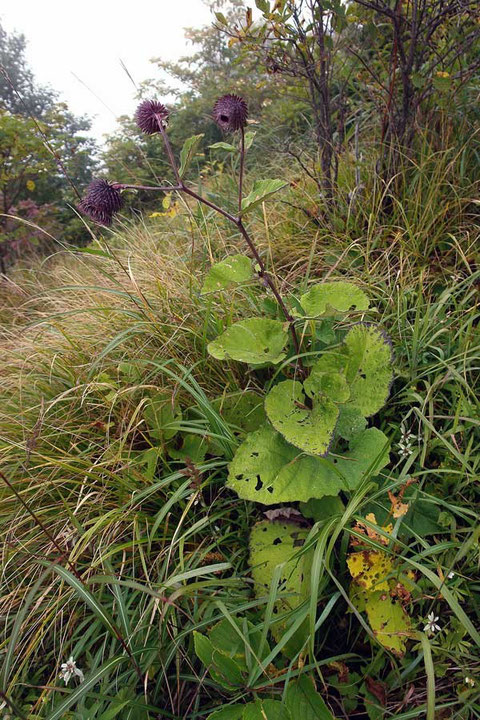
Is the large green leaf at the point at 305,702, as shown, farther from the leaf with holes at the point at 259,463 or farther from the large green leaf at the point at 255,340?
the large green leaf at the point at 255,340

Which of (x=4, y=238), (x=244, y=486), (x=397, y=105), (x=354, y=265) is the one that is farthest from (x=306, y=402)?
(x=4, y=238)

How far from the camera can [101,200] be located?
3.47 ft

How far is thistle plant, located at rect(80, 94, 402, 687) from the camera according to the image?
0.99m

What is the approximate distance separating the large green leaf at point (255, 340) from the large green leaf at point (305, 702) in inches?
27.1

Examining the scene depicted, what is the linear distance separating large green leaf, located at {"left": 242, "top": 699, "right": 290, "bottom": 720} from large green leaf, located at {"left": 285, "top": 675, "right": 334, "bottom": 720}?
0.01 meters

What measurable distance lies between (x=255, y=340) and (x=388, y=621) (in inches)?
27.8

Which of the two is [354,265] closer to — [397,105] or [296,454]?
[397,105]

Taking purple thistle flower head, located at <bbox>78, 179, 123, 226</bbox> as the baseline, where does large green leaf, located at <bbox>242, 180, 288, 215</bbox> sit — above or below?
below

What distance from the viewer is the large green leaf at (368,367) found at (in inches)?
46.0

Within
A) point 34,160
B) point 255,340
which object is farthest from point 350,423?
point 34,160

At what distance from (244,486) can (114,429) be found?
664 millimetres

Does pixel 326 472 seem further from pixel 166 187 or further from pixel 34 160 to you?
pixel 34 160

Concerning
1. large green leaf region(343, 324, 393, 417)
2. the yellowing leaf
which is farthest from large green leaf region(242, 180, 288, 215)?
the yellowing leaf

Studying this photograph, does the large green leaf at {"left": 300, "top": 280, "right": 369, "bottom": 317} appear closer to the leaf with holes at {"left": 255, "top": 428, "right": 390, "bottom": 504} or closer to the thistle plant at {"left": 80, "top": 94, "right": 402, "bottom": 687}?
the thistle plant at {"left": 80, "top": 94, "right": 402, "bottom": 687}
